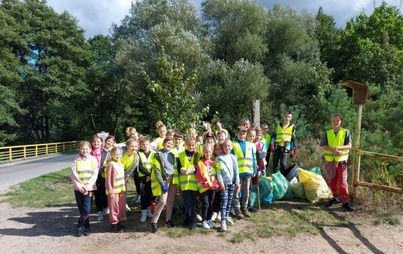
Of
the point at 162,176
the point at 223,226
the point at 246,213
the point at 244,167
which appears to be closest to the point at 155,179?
the point at 162,176

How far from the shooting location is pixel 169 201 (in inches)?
225

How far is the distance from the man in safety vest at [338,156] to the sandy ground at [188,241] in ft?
2.25

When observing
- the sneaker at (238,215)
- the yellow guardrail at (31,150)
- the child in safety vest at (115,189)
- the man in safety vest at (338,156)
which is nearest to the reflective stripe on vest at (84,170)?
the child in safety vest at (115,189)

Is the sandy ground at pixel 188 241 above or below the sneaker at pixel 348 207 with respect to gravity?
below

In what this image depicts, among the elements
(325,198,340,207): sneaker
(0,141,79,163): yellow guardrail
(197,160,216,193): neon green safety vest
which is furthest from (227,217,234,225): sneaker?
(0,141,79,163): yellow guardrail

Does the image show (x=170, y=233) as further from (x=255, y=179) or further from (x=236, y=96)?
(x=236, y=96)

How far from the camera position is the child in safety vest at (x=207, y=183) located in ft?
17.6

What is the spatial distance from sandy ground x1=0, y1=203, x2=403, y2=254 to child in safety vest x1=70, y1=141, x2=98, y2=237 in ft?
1.06

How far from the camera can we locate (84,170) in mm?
5359

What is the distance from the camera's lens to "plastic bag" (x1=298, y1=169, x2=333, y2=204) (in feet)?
22.0

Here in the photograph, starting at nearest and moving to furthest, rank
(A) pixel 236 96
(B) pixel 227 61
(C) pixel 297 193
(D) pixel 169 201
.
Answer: (D) pixel 169 201 → (C) pixel 297 193 → (A) pixel 236 96 → (B) pixel 227 61

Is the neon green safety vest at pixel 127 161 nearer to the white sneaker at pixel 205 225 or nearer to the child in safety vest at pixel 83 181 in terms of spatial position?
the child in safety vest at pixel 83 181

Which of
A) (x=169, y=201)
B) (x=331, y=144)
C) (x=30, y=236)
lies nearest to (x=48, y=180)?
(x=30, y=236)

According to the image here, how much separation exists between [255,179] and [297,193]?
122 cm
